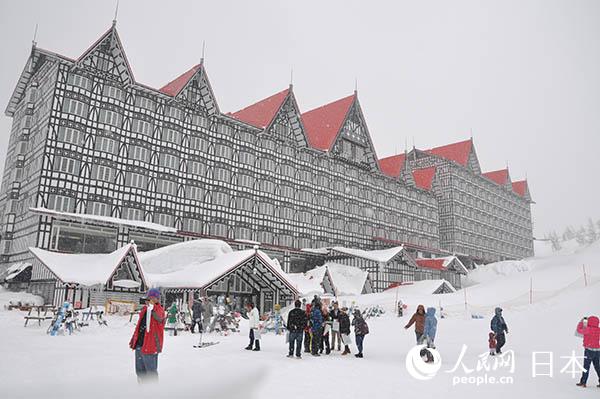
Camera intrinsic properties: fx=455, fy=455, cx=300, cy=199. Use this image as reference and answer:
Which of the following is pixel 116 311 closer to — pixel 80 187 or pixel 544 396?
pixel 80 187

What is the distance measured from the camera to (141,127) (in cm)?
3853

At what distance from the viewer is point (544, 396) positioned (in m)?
8.61

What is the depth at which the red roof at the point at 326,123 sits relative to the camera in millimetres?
55906

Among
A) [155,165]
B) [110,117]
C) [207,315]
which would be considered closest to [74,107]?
[110,117]

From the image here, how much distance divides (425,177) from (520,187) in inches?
1536

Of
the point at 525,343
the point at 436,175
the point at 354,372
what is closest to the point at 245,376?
the point at 354,372

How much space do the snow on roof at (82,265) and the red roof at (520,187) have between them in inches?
3647

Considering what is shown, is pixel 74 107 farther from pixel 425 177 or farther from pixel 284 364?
pixel 425 177

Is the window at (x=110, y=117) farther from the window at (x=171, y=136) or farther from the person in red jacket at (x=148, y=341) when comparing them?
the person in red jacket at (x=148, y=341)

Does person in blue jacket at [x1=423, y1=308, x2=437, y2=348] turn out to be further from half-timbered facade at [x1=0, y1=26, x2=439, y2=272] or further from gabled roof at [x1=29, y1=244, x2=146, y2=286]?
half-timbered facade at [x1=0, y1=26, x2=439, y2=272]

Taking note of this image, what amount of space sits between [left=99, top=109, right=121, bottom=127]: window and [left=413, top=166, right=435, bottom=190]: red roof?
4864cm

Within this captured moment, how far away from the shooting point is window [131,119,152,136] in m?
38.1

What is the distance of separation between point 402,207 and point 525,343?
4801 cm

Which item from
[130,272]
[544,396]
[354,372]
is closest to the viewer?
[544,396]
